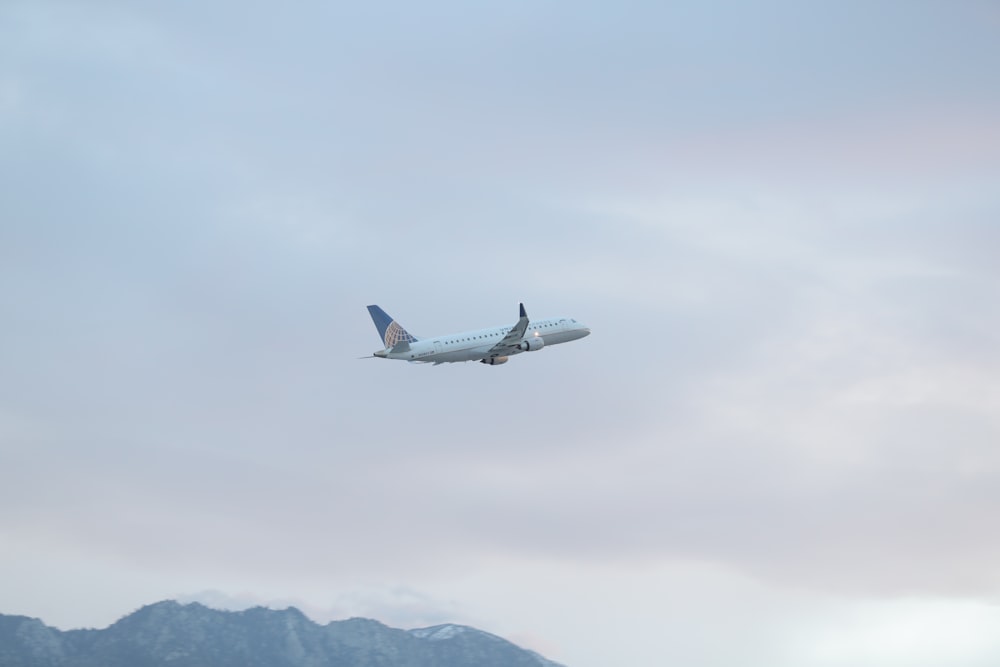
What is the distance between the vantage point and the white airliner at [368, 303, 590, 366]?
18125 cm

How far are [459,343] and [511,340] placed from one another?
7.66 metres

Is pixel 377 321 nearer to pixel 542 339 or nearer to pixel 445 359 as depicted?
pixel 445 359

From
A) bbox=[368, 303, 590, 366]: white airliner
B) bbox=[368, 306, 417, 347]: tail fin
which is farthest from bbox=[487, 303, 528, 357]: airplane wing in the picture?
bbox=[368, 306, 417, 347]: tail fin

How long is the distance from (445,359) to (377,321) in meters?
12.4

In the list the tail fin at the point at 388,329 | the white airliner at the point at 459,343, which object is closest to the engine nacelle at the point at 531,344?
the white airliner at the point at 459,343

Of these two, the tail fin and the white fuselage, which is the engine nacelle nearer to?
the white fuselage

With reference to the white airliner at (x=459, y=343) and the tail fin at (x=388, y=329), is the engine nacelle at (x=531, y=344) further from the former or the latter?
the tail fin at (x=388, y=329)

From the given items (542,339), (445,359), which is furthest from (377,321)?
(542,339)

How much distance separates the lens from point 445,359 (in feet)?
606

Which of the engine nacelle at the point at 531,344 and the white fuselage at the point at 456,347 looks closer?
the white fuselage at the point at 456,347

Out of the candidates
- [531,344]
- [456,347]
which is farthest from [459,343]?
[531,344]

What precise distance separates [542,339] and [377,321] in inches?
976

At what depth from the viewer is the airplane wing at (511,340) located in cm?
18489

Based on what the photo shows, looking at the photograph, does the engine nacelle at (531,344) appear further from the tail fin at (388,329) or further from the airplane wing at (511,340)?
the tail fin at (388,329)
